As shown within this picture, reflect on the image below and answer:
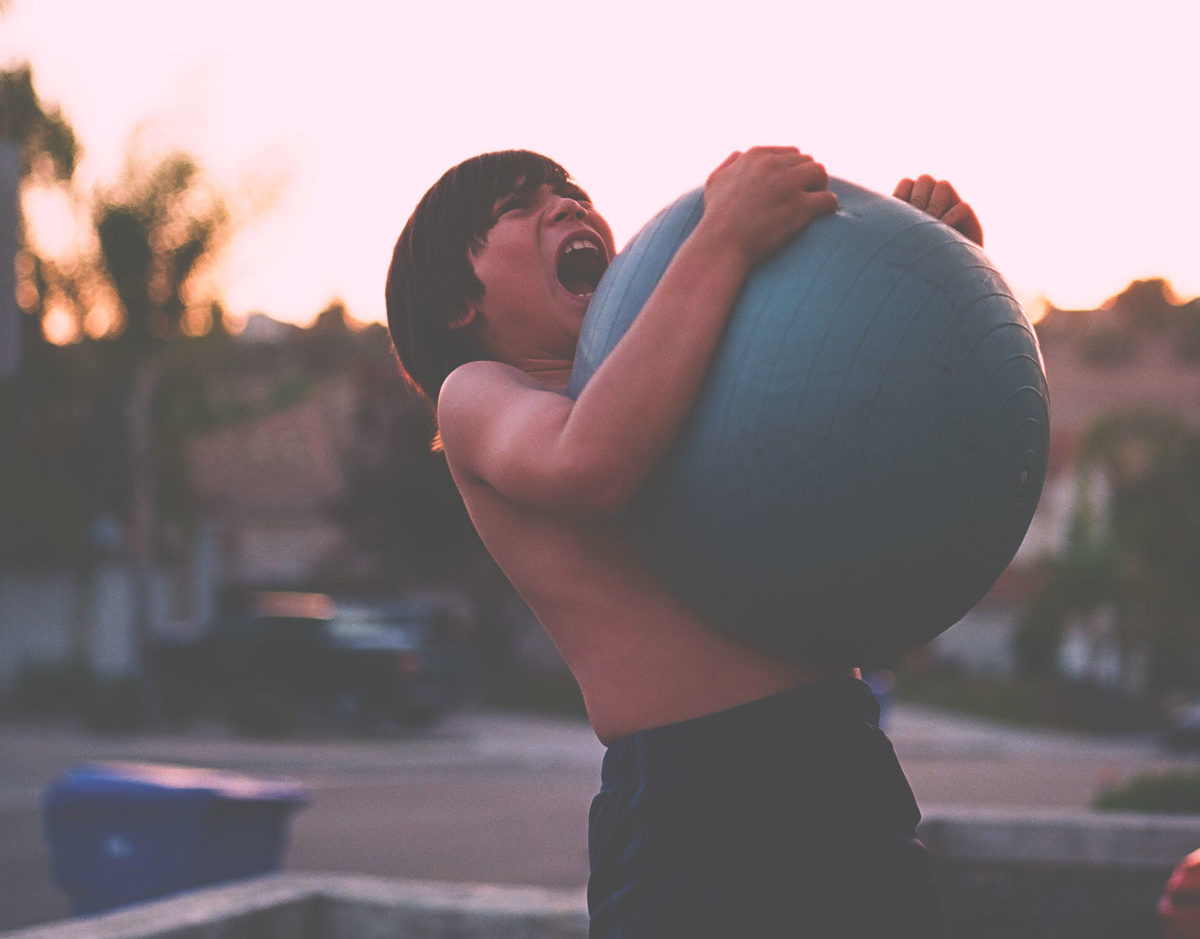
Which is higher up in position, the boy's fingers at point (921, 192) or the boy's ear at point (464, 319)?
the boy's fingers at point (921, 192)

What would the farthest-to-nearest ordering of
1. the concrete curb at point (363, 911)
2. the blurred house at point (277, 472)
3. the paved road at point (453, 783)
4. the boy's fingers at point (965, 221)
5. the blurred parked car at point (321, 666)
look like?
1. the blurred house at point (277, 472)
2. the blurred parked car at point (321, 666)
3. the paved road at point (453, 783)
4. the concrete curb at point (363, 911)
5. the boy's fingers at point (965, 221)

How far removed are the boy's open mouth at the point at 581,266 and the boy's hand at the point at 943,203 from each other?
0.41 m

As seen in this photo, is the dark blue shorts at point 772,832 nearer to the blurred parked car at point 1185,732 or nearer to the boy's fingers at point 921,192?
the boy's fingers at point 921,192

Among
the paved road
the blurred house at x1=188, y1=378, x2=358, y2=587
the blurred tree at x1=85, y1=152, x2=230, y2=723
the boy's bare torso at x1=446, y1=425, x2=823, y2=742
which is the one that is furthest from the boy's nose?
Result: the blurred house at x1=188, y1=378, x2=358, y2=587

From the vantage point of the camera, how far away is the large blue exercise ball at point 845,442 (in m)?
→ 1.73

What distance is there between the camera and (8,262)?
6367 millimetres

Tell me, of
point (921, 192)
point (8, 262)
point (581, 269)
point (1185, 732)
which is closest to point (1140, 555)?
point (1185, 732)

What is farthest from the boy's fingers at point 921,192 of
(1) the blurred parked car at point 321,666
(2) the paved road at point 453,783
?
(1) the blurred parked car at point 321,666

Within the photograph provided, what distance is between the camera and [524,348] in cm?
210

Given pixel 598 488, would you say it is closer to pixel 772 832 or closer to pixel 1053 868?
A: pixel 772 832

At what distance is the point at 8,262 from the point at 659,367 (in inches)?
207

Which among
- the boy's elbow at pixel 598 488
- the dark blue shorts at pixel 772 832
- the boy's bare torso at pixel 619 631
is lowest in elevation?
the dark blue shorts at pixel 772 832

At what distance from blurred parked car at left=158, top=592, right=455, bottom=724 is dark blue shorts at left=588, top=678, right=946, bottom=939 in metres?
18.6

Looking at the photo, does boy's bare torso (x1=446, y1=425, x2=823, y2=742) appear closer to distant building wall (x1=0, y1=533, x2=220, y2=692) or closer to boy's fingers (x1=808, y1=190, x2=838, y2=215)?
boy's fingers (x1=808, y1=190, x2=838, y2=215)
